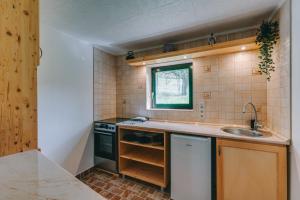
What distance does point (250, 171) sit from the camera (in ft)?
5.23

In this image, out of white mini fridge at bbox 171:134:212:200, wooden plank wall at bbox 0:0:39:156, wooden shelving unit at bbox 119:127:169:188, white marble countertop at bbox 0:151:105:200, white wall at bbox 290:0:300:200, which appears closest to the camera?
white marble countertop at bbox 0:151:105:200

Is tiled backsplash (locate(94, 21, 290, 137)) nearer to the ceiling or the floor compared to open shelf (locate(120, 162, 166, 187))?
nearer to the ceiling

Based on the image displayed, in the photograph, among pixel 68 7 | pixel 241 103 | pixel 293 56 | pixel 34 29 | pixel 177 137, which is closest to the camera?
pixel 34 29

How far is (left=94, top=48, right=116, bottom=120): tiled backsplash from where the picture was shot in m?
2.86

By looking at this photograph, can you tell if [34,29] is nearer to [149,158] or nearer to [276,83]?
[149,158]

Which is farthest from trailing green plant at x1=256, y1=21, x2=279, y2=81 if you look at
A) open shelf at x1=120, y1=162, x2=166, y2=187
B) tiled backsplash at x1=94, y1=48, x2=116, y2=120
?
tiled backsplash at x1=94, y1=48, x2=116, y2=120

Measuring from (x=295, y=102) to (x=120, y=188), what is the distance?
2.32 meters

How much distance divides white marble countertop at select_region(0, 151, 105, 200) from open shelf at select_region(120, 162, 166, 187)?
1.78 metres

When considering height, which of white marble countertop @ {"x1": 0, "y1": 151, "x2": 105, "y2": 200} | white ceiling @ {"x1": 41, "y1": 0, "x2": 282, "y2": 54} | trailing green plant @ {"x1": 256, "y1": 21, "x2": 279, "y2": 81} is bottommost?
white marble countertop @ {"x1": 0, "y1": 151, "x2": 105, "y2": 200}

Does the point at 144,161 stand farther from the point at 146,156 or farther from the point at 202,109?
the point at 202,109

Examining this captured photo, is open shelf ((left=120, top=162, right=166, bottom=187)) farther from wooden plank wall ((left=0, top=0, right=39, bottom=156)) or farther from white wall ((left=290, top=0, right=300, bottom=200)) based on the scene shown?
wooden plank wall ((left=0, top=0, right=39, bottom=156))

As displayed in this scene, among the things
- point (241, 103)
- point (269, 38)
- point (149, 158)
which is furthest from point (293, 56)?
point (149, 158)

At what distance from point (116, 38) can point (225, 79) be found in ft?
5.90

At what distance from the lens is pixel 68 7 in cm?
163
